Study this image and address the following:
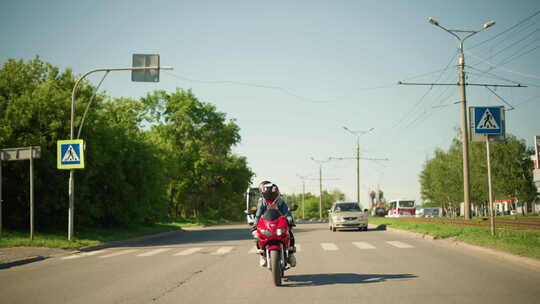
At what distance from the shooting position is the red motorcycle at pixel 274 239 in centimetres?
874

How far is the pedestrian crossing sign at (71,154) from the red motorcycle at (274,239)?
40.5ft

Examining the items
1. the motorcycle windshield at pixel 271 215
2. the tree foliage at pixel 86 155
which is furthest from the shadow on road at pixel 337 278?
the tree foliage at pixel 86 155

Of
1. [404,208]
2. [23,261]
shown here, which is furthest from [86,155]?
[404,208]

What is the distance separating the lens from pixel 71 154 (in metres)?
19.3

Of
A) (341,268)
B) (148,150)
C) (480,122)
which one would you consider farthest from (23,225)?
(480,122)

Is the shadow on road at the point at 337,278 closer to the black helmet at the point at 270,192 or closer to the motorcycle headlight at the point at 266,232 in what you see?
the motorcycle headlight at the point at 266,232

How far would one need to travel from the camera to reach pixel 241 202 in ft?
237

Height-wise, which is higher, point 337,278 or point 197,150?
point 197,150

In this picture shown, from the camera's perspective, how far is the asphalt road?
7.65 m

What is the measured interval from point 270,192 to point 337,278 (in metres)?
2.14

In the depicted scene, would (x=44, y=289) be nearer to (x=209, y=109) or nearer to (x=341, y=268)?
(x=341, y=268)

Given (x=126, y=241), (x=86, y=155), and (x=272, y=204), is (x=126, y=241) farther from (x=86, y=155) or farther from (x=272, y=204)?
(x=272, y=204)

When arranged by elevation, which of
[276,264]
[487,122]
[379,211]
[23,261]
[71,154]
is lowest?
[379,211]

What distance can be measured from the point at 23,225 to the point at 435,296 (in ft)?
72.5
